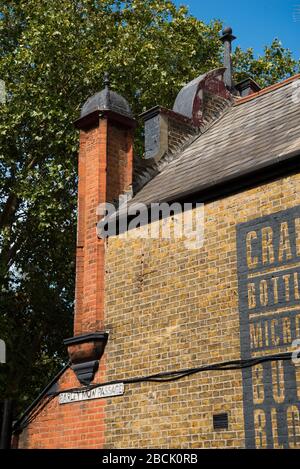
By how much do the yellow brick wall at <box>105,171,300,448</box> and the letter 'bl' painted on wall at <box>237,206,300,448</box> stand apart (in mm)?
162

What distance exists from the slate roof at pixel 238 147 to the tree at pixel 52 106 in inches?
218

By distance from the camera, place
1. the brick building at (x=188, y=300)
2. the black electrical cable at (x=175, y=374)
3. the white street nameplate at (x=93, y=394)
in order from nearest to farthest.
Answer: the black electrical cable at (x=175, y=374) < the brick building at (x=188, y=300) < the white street nameplate at (x=93, y=394)

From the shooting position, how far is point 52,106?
62.7 ft

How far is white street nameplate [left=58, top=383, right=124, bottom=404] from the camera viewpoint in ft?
37.0

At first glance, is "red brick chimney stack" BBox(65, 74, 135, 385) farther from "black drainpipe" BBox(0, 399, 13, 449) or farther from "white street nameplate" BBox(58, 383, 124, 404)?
"black drainpipe" BBox(0, 399, 13, 449)

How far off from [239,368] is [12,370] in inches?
537

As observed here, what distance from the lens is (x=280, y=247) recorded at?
9617mm

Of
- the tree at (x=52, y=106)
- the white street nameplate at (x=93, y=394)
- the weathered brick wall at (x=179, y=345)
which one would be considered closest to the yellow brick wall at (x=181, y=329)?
the weathered brick wall at (x=179, y=345)

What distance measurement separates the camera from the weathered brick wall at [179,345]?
9.52m

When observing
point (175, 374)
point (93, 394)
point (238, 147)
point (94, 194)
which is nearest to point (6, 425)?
point (93, 394)

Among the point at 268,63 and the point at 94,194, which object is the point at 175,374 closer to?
the point at 94,194

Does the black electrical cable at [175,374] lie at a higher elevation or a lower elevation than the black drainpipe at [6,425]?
higher

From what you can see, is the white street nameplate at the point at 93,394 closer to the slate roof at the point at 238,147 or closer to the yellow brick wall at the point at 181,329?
the yellow brick wall at the point at 181,329

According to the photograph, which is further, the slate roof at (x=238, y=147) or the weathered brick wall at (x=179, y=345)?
the slate roof at (x=238, y=147)
